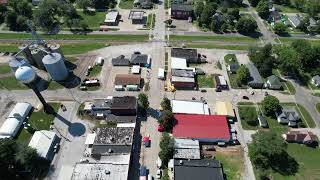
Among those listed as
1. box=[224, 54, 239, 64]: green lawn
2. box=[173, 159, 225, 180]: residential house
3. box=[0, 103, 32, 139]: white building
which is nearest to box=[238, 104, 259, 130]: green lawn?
box=[173, 159, 225, 180]: residential house

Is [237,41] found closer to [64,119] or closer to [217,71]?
[217,71]

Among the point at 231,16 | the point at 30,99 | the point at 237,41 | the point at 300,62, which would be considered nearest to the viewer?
the point at 30,99

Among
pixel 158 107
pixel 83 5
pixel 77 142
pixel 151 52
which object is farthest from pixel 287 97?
pixel 83 5

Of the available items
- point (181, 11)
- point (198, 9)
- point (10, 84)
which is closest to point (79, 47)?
point (10, 84)

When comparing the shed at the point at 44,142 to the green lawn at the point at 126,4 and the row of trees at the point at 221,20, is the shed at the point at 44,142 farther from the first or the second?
the green lawn at the point at 126,4

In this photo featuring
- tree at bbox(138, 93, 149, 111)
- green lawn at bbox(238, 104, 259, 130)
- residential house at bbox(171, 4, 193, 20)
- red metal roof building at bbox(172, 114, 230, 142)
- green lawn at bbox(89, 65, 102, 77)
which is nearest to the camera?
red metal roof building at bbox(172, 114, 230, 142)

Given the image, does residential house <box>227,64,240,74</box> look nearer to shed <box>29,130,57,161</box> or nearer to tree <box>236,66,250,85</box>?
tree <box>236,66,250,85</box>

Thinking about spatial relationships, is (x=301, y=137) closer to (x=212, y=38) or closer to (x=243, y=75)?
(x=243, y=75)
